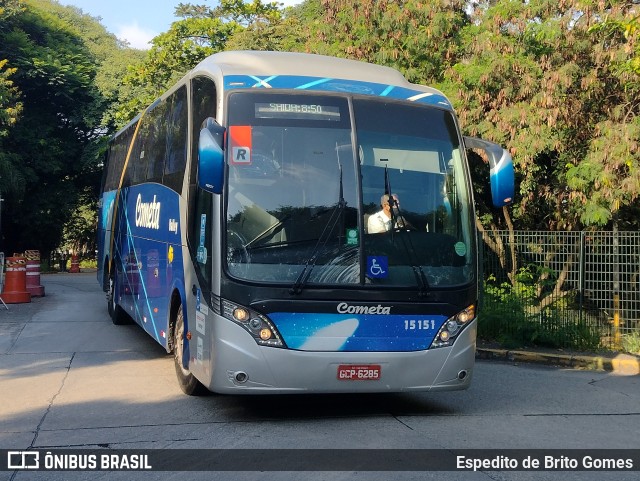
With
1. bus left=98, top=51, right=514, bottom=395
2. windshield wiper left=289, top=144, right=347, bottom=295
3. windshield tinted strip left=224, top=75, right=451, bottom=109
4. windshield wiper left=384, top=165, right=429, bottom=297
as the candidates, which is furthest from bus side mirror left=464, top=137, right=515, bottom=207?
windshield wiper left=289, top=144, right=347, bottom=295

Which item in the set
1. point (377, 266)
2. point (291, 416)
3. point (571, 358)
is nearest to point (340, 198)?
point (377, 266)

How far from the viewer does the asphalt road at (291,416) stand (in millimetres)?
6681

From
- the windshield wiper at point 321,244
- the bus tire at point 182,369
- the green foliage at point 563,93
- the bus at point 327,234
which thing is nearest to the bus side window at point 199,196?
the bus at point 327,234

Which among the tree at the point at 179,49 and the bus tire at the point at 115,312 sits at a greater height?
the tree at the point at 179,49

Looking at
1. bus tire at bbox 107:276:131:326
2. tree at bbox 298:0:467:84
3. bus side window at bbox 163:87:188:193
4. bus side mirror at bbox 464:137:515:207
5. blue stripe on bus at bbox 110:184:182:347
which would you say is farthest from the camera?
tree at bbox 298:0:467:84

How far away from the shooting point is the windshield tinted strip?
25.8ft

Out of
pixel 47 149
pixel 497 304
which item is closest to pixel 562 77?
pixel 497 304

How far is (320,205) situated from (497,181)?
6.07 ft

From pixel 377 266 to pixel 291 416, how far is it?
5.90ft

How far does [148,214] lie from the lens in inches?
450

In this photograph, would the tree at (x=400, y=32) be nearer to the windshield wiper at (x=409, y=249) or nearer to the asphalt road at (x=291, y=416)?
the asphalt road at (x=291, y=416)

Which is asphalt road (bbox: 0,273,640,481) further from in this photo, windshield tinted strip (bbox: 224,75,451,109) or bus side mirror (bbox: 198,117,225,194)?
windshield tinted strip (bbox: 224,75,451,109)

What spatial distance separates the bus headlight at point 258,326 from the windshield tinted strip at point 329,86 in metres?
2.21

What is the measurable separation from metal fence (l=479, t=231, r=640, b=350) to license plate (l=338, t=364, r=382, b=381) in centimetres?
639
